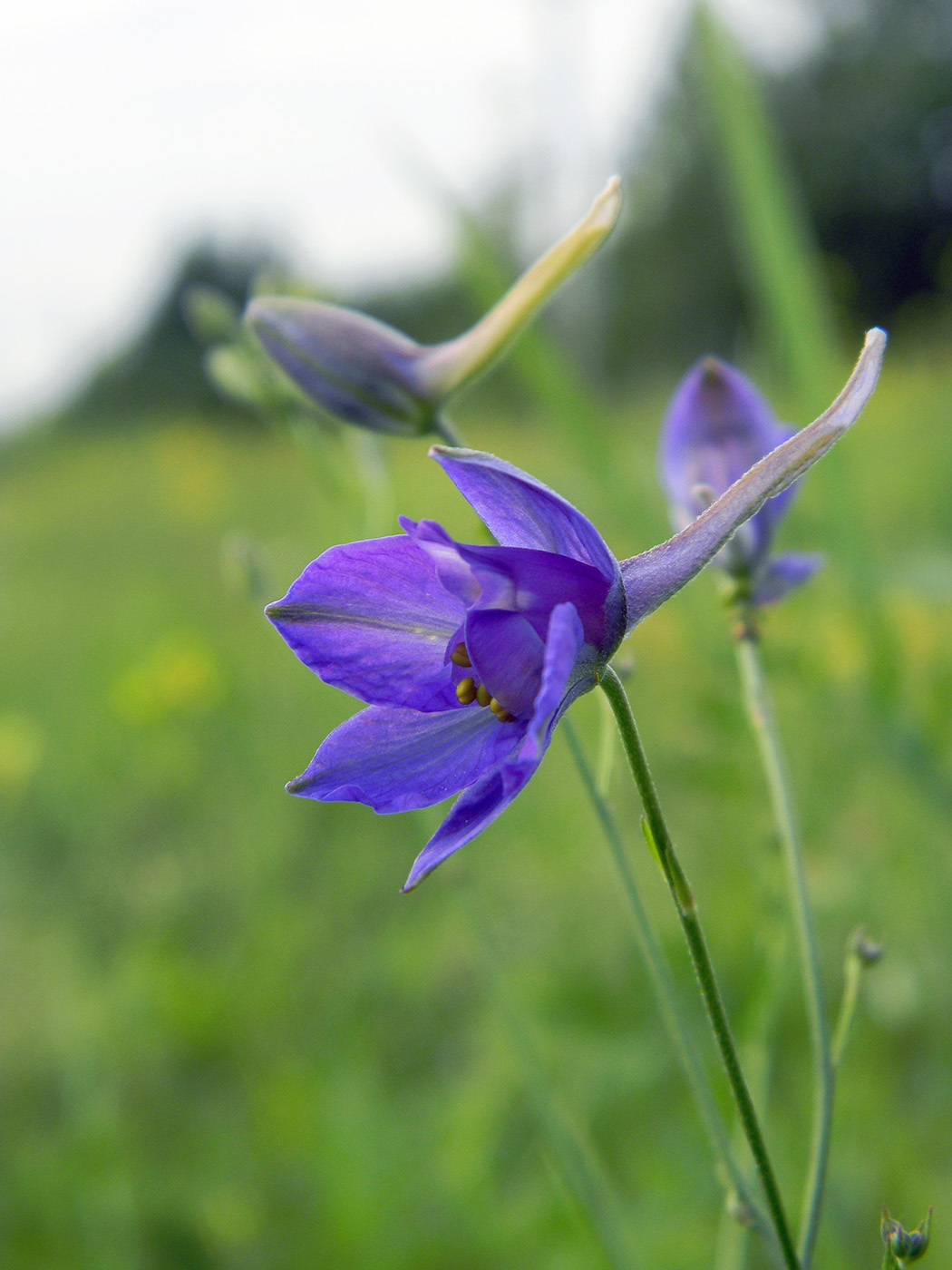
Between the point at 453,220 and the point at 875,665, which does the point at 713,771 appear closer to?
the point at 875,665

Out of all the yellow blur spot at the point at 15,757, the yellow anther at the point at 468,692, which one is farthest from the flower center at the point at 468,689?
the yellow blur spot at the point at 15,757

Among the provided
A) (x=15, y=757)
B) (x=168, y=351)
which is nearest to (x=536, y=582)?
(x=15, y=757)

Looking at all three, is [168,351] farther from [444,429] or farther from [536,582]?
[536,582]

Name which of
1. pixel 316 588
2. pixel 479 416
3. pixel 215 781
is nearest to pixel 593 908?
pixel 215 781

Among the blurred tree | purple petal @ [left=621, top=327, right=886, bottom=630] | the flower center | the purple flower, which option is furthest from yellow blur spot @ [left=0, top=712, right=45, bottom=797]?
the blurred tree

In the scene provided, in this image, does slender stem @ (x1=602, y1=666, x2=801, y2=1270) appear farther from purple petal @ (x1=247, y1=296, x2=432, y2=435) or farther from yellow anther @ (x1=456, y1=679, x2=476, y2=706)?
purple petal @ (x1=247, y1=296, x2=432, y2=435)
